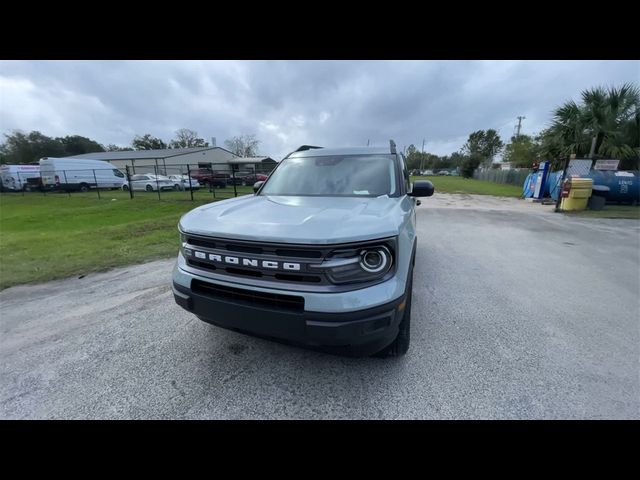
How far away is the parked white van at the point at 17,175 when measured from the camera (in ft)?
76.8

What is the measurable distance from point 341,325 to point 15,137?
Result: 77.7m

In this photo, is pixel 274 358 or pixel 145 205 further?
pixel 145 205

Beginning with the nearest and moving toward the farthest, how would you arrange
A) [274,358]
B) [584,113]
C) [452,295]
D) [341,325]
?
[341,325] < [274,358] < [452,295] < [584,113]

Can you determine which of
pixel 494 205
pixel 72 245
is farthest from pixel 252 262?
pixel 494 205

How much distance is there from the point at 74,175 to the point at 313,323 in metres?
29.9

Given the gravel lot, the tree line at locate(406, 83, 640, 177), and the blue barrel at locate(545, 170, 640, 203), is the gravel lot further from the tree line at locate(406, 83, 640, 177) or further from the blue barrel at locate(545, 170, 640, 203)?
the tree line at locate(406, 83, 640, 177)

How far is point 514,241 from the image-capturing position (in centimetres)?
675

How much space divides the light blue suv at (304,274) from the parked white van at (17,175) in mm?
32092

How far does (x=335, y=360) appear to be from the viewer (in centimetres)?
241

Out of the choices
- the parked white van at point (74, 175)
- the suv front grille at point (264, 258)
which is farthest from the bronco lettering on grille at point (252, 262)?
the parked white van at point (74, 175)
